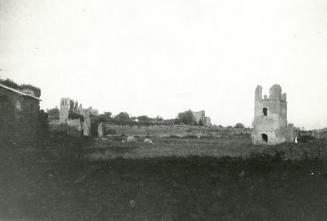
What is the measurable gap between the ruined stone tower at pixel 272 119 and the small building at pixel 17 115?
23.5m

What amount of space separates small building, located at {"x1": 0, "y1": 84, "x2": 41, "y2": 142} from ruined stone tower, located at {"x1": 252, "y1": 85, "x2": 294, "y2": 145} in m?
23.5

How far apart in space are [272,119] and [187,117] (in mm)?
61857

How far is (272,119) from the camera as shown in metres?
36.0

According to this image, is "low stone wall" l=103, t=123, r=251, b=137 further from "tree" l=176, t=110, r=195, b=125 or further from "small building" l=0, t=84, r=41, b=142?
"small building" l=0, t=84, r=41, b=142

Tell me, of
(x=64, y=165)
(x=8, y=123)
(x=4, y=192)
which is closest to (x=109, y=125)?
(x=8, y=123)

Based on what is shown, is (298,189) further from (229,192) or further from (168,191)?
(168,191)

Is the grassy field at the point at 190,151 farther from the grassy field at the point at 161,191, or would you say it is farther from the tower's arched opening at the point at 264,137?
the tower's arched opening at the point at 264,137

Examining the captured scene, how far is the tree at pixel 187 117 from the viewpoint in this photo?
91.5 m

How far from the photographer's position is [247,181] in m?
10.4

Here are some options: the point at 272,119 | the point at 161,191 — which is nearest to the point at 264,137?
the point at 272,119

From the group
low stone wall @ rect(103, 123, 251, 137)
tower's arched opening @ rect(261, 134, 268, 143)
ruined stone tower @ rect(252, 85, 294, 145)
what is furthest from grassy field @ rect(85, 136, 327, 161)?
low stone wall @ rect(103, 123, 251, 137)

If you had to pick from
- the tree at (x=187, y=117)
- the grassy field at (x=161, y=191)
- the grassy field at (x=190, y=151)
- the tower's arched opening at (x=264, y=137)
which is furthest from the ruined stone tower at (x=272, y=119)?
the tree at (x=187, y=117)

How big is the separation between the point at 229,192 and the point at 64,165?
6.53m

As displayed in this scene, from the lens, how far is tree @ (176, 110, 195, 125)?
300 ft
